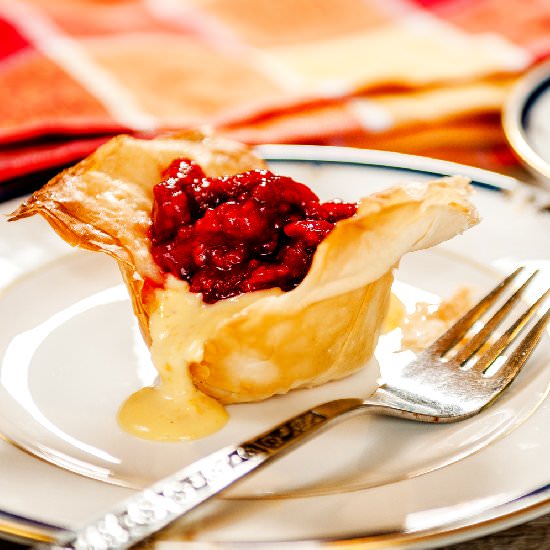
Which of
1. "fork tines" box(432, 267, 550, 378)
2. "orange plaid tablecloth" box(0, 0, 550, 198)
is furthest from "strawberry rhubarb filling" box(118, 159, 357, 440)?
"orange plaid tablecloth" box(0, 0, 550, 198)

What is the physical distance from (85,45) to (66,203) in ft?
6.63

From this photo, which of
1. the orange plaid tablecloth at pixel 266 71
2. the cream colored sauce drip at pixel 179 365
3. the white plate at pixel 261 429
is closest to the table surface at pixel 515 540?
the white plate at pixel 261 429

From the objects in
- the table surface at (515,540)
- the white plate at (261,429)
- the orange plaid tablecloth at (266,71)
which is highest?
the orange plaid tablecloth at (266,71)

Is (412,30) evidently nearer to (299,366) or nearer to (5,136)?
(5,136)

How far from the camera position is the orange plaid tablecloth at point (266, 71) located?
3.15 meters

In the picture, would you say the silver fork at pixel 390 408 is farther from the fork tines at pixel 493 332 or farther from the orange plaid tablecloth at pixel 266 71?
the orange plaid tablecloth at pixel 266 71

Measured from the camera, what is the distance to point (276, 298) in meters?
1.72

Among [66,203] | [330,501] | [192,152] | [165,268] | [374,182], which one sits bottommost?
[330,501]

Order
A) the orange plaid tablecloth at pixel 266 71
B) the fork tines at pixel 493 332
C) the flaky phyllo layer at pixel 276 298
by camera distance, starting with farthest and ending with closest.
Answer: the orange plaid tablecloth at pixel 266 71, the fork tines at pixel 493 332, the flaky phyllo layer at pixel 276 298

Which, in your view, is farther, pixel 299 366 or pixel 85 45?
pixel 85 45

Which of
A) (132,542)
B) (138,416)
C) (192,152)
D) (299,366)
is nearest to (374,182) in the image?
(192,152)

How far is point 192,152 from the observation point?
216 centimetres

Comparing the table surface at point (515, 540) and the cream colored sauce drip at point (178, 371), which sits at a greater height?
the cream colored sauce drip at point (178, 371)

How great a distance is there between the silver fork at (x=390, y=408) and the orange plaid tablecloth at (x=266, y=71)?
1.27 m
